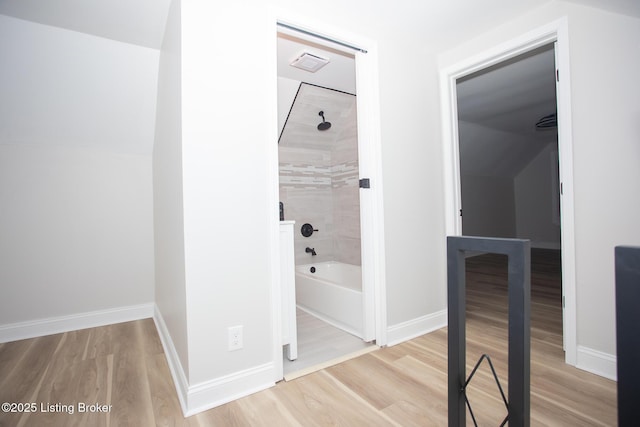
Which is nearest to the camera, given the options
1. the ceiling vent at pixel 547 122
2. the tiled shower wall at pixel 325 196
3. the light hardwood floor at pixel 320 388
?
the light hardwood floor at pixel 320 388

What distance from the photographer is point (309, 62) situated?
258 centimetres

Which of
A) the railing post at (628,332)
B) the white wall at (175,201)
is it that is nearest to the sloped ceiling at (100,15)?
the white wall at (175,201)

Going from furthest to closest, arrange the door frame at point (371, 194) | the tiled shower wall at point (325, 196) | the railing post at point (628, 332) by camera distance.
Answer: the tiled shower wall at point (325, 196), the door frame at point (371, 194), the railing post at point (628, 332)

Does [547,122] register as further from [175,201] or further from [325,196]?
[175,201]

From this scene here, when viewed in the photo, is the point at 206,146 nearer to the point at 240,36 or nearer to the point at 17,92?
the point at 240,36

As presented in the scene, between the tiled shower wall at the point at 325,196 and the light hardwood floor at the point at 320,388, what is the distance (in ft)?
6.05

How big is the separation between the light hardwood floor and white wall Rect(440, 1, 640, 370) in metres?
0.43

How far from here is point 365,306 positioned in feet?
7.20

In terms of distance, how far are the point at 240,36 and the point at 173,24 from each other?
0.43m

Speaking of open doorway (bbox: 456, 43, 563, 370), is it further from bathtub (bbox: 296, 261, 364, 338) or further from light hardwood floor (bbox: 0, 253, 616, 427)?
bathtub (bbox: 296, 261, 364, 338)

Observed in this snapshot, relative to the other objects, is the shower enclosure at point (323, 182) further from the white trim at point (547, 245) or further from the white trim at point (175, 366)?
the white trim at point (547, 245)

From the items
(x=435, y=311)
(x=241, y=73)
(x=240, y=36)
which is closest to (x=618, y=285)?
(x=241, y=73)

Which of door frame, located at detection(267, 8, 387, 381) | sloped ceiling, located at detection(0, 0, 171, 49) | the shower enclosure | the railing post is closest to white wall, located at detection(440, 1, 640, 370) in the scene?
door frame, located at detection(267, 8, 387, 381)

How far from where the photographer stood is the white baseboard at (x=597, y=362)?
5.41ft
